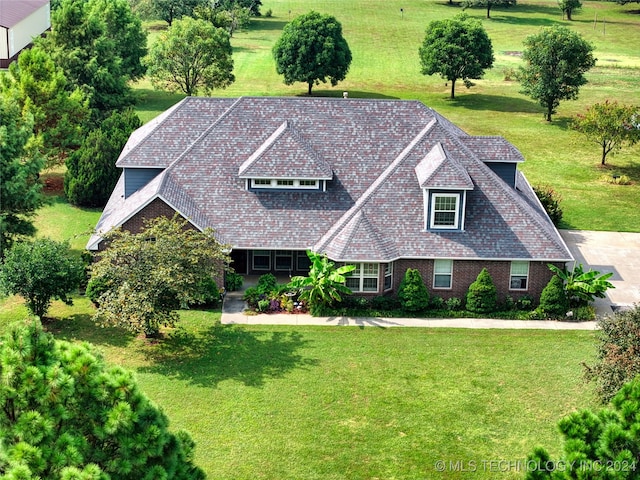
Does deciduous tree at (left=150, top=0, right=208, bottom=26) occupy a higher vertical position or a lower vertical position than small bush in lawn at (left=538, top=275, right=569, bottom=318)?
higher

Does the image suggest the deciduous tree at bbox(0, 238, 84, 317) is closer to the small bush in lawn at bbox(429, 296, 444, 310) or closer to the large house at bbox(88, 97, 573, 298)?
the large house at bbox(88, 97, 573, 298)

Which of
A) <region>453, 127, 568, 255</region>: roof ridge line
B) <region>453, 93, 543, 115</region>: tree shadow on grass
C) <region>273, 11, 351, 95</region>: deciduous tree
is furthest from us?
<region>453, 93, 543, 115</region>: tree shadow on grass

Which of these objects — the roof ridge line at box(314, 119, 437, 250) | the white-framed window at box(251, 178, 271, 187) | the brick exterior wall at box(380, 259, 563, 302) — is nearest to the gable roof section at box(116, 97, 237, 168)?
the white-framed window at box(251, 178, 271, 187)

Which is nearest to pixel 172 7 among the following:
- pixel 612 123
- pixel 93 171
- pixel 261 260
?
pixel 93 171

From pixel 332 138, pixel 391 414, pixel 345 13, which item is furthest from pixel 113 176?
pixel 345 13

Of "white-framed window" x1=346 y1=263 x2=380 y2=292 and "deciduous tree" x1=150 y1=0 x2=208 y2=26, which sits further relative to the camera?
"deciduous tree" x1=150 y1=0 x2=208 y2=26

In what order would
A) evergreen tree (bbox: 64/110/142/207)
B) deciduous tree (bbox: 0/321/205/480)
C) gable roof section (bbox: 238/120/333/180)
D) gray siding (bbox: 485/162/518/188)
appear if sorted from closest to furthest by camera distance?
deciduous tree (bbox: 0/321/205/480) → gable roof section (bbox: 238/120/333/180) → gray siding (bbox: 485/162/518/188) → evergreen tree (bbox: 64/110/142/207)

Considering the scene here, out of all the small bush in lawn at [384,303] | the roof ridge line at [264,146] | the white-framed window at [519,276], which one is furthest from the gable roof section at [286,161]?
the white-framed window at [519,276]

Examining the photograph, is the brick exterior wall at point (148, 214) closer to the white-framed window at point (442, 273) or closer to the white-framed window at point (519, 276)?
the white-framed window at point (442, 273)
